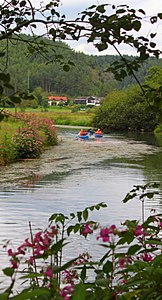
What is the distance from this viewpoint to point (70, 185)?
13.2m

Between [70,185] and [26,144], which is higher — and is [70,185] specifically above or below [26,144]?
below

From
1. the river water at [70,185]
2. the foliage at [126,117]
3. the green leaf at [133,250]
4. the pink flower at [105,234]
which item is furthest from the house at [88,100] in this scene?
the pink flower at [105,234]

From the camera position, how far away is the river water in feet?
29.0

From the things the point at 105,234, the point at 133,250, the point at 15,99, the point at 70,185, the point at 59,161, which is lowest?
the point at 59,161

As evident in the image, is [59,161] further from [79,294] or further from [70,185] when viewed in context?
[79,294]

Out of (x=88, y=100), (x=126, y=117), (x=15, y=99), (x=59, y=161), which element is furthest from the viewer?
(x=88, y=100)

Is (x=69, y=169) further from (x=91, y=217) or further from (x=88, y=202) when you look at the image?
(x=91, y=217)

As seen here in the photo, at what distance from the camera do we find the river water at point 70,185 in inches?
348

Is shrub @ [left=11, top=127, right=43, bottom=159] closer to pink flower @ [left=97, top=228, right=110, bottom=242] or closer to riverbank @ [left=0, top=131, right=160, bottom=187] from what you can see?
riverbank @ [left=0, top=131, right=160, bottom=187]

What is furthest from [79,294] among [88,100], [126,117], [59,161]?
[88,100]

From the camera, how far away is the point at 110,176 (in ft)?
49.1

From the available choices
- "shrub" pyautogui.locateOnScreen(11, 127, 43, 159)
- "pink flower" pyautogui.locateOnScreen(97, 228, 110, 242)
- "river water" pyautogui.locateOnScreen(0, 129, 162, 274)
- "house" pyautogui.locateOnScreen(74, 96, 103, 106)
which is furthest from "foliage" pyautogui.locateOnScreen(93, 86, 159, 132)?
"pink flower" pyautogui.locateOnScreen(97, 228, 110, 242)

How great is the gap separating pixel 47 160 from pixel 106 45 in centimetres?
1673

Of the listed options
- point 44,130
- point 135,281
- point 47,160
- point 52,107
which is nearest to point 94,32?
point 135,281
